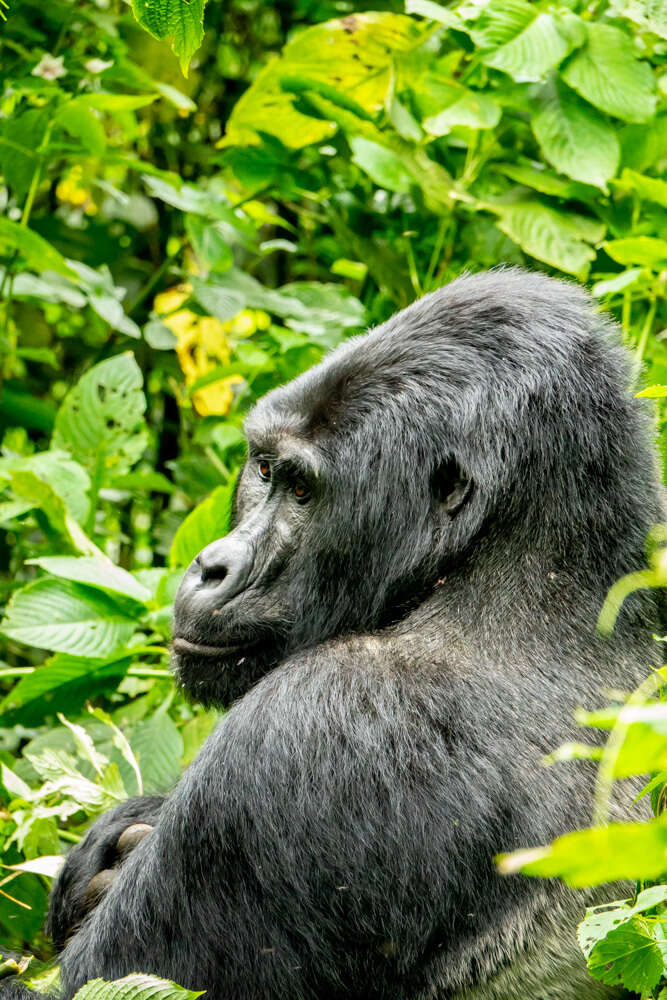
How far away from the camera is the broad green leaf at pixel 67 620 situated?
306cm

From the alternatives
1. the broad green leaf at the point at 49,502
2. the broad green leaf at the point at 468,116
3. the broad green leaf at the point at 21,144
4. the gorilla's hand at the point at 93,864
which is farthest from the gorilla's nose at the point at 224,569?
the broad green leaf at the point at 21,144

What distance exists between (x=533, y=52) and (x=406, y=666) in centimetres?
204

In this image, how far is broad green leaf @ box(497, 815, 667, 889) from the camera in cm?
71

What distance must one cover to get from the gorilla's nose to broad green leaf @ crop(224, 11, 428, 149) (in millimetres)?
2005

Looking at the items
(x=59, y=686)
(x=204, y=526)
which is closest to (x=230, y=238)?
(x=204, y=526)

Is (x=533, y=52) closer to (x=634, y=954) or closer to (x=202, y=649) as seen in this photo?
(x=202, y=649)

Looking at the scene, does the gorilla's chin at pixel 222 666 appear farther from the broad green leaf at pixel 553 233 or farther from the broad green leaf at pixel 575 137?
the broad green leaf at pixel 575 137

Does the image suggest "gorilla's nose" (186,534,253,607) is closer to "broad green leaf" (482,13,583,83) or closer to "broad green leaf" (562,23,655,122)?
"broad green leaf" (482,13,583,83)

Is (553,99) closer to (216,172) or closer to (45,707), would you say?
(45,707)

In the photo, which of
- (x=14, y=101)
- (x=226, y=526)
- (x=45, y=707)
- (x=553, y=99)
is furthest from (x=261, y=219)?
(x=45, y=707)

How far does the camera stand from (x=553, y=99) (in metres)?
3.55

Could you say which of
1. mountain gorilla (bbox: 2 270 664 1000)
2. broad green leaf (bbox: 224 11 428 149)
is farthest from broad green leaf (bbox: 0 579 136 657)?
broad green leaf (bbox: 224 11 428 149)

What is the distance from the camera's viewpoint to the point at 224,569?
253 cm

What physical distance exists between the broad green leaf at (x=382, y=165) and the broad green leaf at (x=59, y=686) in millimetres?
1705
